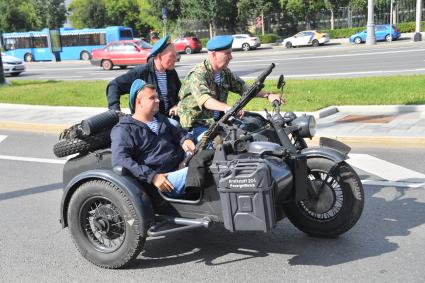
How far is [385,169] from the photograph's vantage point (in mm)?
6934

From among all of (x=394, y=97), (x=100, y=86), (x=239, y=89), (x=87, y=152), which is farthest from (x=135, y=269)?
(x=100, y=86)

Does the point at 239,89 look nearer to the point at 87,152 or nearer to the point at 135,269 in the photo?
the point at 87,152

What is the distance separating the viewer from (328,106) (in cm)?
1137

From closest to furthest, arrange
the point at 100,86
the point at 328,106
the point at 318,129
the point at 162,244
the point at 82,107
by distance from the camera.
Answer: the point at 162,244 < the point at 318,129 < the point at 328,106 < the point at 82,107 < the point at 100,86

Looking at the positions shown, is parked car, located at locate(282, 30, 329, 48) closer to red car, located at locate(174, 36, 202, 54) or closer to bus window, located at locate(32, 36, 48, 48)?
red car, located at locate(174, 36, 202, 54)

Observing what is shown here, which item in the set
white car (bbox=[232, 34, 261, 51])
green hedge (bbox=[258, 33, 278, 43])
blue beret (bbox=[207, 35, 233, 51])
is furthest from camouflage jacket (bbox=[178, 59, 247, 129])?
green hedge (bbox=[258, 33, 278, 43])

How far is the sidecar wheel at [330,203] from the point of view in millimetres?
4398

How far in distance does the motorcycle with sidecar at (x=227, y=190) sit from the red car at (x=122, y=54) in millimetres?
26010

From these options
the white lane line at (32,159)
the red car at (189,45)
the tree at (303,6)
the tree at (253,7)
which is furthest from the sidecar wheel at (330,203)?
the tree at (253,7)

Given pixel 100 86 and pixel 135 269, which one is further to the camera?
pixel 100 86

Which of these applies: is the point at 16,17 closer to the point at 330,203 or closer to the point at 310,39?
the point at 310,39

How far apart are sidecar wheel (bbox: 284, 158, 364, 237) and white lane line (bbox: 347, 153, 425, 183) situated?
7.21 feet

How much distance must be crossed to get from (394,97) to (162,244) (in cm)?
830

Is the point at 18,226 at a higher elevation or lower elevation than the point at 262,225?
lower
